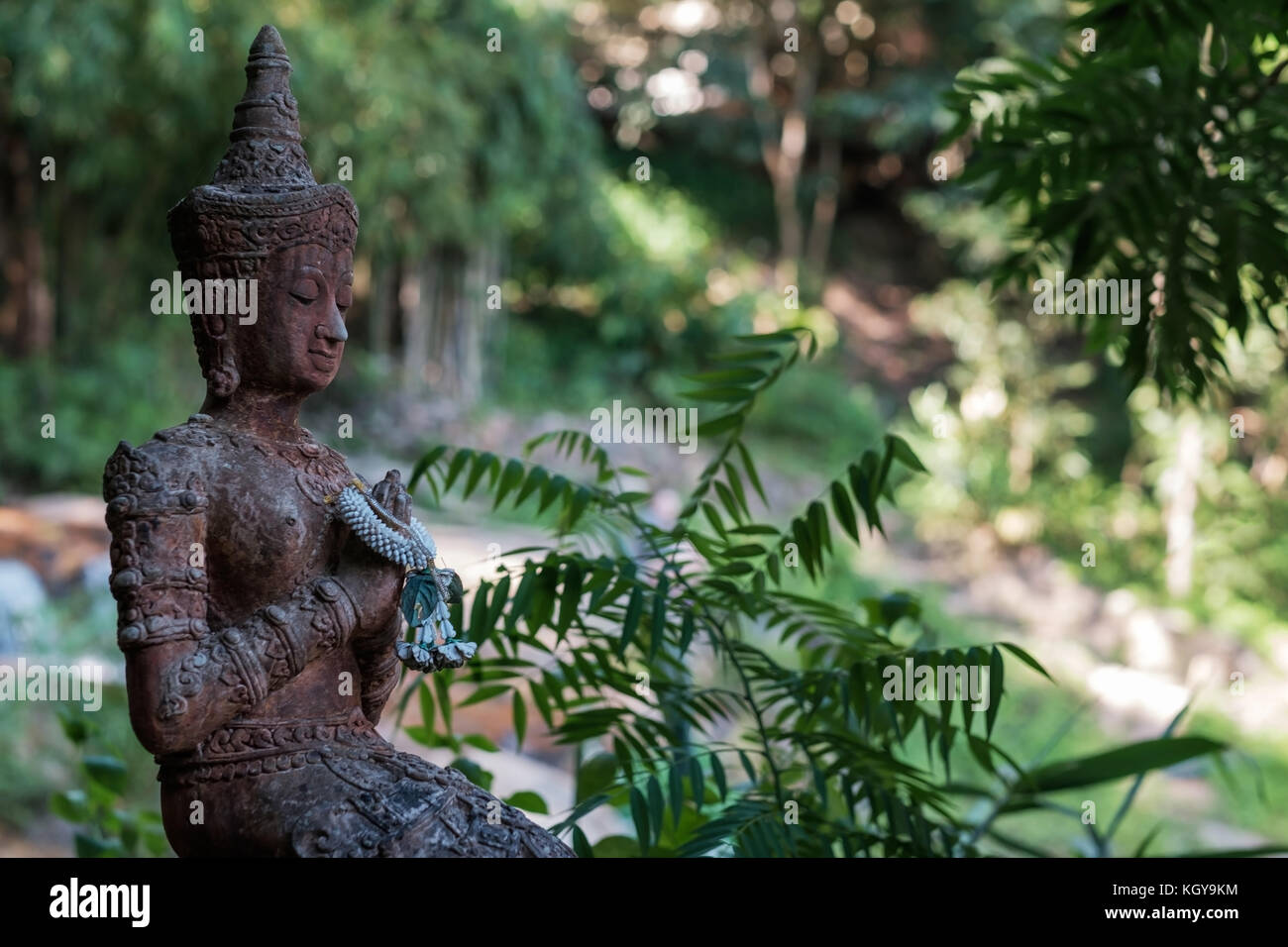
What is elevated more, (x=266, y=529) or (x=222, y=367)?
(x=222, y=367)

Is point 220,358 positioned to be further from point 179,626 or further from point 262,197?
point 179,626

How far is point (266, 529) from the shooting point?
187cm

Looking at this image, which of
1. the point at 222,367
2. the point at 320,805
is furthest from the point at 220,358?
the point at 320,805

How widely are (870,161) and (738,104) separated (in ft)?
6.08

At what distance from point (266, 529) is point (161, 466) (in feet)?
0.57

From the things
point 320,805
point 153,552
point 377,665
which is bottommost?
point 320,805

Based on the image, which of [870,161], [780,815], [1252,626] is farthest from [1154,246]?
[870,161]

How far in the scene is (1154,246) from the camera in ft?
10.1

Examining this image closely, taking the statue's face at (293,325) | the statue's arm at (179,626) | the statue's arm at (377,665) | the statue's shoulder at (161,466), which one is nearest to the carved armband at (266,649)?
the statue's arm at (179,626)

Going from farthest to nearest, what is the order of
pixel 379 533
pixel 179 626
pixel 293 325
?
pixel 293 325
pixel 379 533
pixel 179 626

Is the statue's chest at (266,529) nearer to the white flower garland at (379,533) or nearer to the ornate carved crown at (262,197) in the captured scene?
the white flower garland at (379,533)

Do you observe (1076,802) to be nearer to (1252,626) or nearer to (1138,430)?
(1252,626)

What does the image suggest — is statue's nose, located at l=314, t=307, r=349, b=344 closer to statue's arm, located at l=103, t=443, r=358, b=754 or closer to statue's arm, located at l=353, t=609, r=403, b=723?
statue's arm, located at l=103, t=443, r=358, b=754

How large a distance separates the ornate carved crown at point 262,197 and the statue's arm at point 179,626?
14.3 inches
